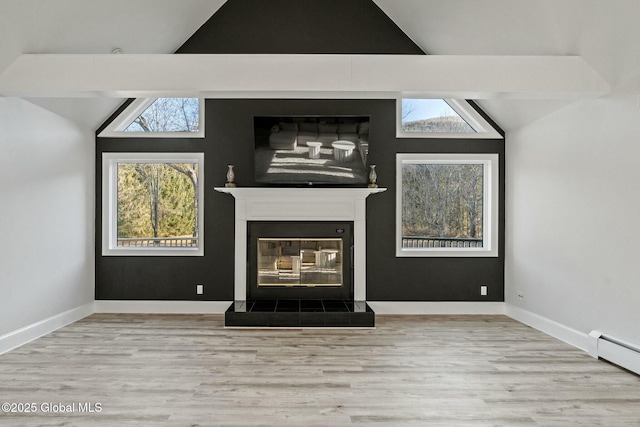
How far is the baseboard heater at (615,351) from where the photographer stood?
360 cm

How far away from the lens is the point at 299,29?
577 centimetres

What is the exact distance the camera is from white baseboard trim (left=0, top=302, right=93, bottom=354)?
4.17 meters

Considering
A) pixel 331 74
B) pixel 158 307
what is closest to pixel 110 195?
pixel 158 307

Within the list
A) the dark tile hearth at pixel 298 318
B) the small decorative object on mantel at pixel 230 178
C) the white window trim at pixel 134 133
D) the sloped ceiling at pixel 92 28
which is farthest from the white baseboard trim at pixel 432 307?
the sloped ceiling at pixel 92 28

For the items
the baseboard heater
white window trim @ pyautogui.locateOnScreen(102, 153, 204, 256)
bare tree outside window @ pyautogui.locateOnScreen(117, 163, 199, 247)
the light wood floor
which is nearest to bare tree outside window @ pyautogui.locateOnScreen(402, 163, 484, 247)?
the light wood floor

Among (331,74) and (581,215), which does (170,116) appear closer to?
(331,74)

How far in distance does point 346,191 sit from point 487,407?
3.29 meters

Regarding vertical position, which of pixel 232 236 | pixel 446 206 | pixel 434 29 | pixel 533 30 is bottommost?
pixel 232 236

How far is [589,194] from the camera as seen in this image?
4.20m

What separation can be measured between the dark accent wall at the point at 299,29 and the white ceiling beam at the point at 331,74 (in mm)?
2150

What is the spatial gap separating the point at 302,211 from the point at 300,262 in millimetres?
670

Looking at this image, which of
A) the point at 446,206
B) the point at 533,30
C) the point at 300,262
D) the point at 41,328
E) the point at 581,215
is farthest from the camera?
the point at 446,206

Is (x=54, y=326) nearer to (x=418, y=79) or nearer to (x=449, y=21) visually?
(x=418, y=79)

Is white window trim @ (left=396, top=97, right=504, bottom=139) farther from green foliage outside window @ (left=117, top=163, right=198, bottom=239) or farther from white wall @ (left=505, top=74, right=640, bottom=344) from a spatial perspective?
green foliage outside window @ (left=117, top=163, right=198, bottom=239)
